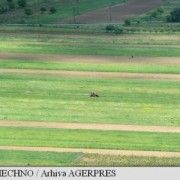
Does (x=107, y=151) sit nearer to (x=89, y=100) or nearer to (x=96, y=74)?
(x=89, y=100)

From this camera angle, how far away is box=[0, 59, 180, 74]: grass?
66.1 meters

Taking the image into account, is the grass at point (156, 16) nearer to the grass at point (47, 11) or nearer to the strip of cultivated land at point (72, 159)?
the grass at point (47, 11)

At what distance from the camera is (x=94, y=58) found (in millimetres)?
73000

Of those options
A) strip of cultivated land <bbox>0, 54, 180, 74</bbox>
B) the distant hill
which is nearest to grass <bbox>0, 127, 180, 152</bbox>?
strip of cultivated land <bbox>0, 54, 180, 74</bbox>

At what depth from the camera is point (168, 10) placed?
12862 cm

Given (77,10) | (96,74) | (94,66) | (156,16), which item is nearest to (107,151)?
(96,74)

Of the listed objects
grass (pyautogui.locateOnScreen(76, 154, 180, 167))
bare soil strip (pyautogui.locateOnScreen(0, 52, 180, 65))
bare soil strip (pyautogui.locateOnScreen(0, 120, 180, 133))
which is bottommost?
bare soil strip (pyautogui.locateOnScreen(0, 52, 180, 65))

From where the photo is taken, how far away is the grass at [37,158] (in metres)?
33.3

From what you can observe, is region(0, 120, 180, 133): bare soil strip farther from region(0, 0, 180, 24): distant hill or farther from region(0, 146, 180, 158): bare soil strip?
region(0, 0, 180, 24): distant hill

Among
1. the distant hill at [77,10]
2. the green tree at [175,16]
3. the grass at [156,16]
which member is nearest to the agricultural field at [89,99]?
the green tree at [175,16]

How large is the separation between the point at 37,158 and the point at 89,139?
521 cm

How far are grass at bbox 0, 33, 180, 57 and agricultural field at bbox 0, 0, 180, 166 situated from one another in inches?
4.2

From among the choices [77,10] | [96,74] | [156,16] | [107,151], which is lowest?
[156,16]

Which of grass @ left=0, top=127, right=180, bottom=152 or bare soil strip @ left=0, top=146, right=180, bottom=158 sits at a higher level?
bare soil strip @ left=0, top=146, right=180, bottom=158
